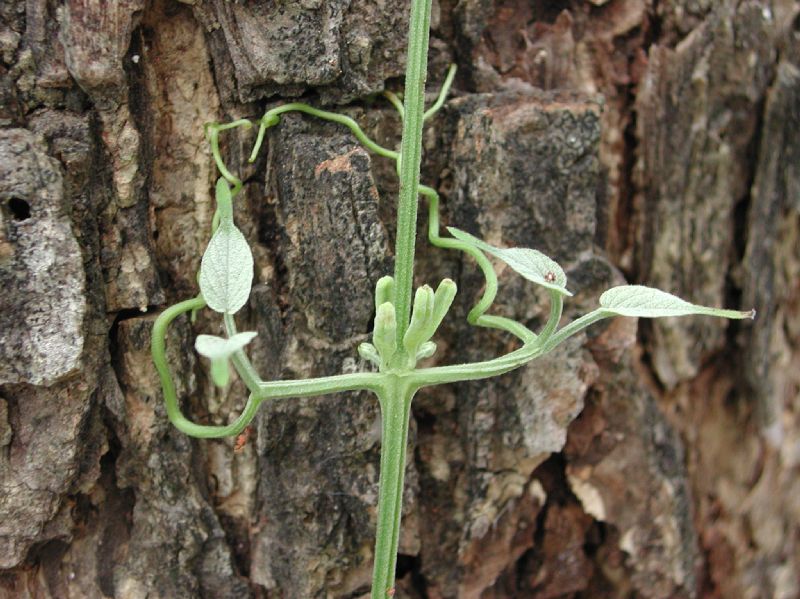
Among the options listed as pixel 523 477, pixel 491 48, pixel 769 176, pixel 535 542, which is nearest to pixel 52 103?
pixel 491 48

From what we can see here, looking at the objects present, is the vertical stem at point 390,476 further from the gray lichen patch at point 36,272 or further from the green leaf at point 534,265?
the gray lichen patch at point 36,272

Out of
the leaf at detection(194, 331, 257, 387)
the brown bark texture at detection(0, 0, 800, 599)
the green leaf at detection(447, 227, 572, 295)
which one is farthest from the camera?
the brown bark texture at detection(0, 0, 800, 599)

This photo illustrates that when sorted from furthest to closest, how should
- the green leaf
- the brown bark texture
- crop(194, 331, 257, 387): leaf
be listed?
the brown bark texture, the green leaf, crop(194, 331, 257, 387): leaf

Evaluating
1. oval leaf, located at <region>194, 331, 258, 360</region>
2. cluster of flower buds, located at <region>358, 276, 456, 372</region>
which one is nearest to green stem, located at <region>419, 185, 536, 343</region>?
cluster of flower buds, located at <region>358, 276, 456, 372</region>

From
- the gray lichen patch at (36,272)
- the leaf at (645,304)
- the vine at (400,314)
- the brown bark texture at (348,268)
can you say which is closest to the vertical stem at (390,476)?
the vine at (400,314)

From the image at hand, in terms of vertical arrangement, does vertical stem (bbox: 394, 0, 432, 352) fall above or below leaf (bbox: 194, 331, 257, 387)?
above

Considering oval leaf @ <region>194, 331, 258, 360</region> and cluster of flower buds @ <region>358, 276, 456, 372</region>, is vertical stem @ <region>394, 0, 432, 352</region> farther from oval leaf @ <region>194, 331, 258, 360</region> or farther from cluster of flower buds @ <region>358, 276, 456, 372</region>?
oval leaf @ <region>194, 331, 258, 360</region>
